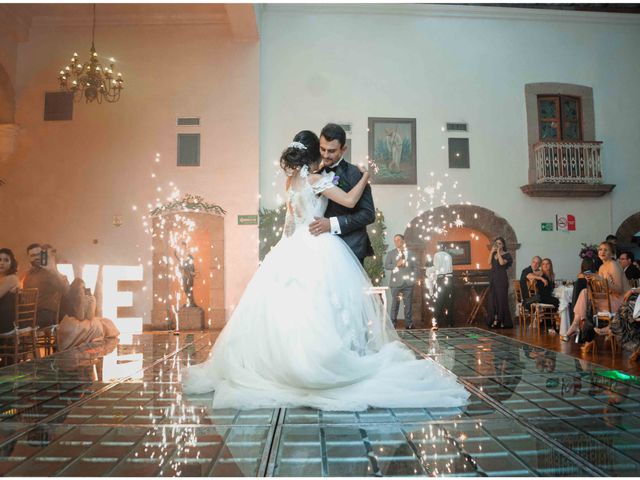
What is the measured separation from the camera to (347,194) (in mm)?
2879

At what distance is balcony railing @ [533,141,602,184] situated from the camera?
9898 mm

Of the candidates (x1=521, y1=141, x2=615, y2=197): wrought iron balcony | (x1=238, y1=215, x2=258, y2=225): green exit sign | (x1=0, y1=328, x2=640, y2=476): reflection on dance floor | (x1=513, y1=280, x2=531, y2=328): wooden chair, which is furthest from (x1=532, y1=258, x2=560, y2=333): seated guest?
(x1=238, y1=215, x2=258, y2=225): green exit sign

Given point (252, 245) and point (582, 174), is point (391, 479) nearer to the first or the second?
point (252, 245)

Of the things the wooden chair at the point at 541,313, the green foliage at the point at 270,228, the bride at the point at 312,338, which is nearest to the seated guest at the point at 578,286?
the wooden chair at the point at 541,313

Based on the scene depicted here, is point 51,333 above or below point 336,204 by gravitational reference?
below

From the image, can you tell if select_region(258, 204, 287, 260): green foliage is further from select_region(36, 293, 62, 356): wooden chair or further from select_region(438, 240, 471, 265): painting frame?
select_region(438, 240, 471, 265): painting frame

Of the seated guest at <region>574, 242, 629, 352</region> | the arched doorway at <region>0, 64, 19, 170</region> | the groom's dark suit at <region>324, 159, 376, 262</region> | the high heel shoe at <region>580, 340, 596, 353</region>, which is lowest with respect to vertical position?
the high heel shoe at <region>580, 340, 596, 353</region>

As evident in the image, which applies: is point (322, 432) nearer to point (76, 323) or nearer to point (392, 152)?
point (76, 323)

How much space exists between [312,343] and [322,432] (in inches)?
19.0

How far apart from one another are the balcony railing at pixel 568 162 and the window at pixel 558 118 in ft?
1.46

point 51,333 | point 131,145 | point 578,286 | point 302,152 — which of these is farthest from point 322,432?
point 131,145

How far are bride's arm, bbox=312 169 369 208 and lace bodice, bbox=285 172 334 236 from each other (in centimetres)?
6

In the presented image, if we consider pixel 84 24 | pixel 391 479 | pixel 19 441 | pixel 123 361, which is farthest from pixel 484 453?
pixel 84 24

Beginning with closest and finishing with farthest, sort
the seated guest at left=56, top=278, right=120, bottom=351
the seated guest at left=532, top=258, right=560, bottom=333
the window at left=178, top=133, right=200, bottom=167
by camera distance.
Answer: the seated guest at left=56, top=278, right=120, bottom=351
the seated guest at left=532, top=258, right=560, bottom=333
the window at left=178, top=133, right=200, bottom=167
